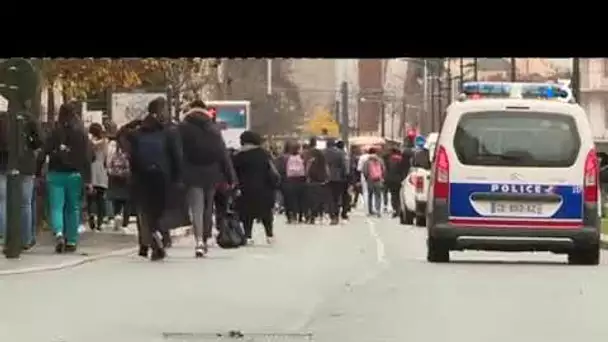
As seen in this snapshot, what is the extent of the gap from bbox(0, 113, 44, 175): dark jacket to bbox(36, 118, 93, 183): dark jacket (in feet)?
1.24

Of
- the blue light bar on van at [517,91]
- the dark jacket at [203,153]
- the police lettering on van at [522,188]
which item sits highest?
the blue light bar on van at [517,91]

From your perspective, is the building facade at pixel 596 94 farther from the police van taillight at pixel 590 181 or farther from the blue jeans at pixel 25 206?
the blue jeans at pixel 25 206

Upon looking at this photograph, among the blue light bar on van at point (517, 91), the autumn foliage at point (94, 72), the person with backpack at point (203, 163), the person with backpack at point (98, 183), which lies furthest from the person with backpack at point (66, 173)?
the person with backpack at point (98, 183)

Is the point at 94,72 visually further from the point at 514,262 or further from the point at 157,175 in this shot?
the point at 514,262

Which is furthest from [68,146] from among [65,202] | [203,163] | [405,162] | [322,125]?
[322,125]

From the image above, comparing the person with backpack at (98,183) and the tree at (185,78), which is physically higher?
the tree at (185,78)

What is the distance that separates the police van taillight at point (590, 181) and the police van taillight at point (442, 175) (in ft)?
4.71

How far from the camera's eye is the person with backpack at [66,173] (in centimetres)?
1852

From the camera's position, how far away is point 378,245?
912 inches

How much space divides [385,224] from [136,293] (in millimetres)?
19040
